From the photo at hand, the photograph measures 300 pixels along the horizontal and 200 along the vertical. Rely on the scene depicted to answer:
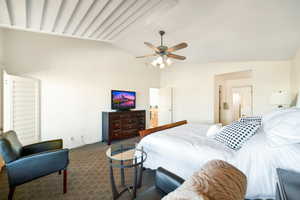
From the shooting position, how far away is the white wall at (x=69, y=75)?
9.19 feet

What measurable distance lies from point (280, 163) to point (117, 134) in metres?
3.47

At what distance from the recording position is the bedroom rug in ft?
5.72

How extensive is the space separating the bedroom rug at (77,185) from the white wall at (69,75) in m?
1.12

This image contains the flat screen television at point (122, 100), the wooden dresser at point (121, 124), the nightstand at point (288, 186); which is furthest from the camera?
the flat screen television at point (122, 100)

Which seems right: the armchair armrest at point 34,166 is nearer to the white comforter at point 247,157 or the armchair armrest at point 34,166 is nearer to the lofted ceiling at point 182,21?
the white comforter at point 247,157

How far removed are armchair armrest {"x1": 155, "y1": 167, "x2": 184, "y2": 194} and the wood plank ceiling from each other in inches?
80.6

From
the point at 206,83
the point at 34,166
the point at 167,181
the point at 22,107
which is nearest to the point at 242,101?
the point at 206,83

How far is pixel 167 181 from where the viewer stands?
1.27 meters

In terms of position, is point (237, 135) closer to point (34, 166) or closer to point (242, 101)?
point (34, 166)

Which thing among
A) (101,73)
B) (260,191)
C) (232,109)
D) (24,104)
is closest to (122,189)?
(260,191)

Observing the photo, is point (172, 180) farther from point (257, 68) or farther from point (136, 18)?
point (257, 68)

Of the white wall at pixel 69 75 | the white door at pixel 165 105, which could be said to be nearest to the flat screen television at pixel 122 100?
the white wall at pixel 69 75

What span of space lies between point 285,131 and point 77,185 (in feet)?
8.74

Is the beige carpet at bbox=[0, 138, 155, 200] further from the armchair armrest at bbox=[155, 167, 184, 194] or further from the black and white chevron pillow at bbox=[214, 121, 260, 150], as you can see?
the black and white chevron pillow at bbox=[214, 121, 260, 150]
